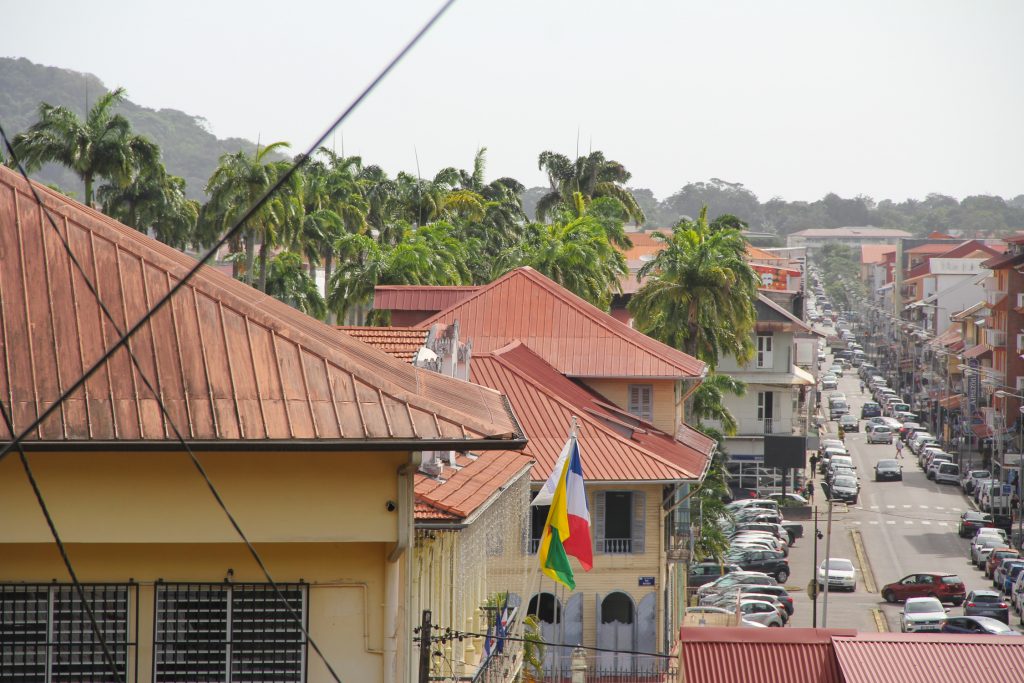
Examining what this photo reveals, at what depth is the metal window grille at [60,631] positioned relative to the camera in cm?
1054

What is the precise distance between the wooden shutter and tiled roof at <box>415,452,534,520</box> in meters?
16.8

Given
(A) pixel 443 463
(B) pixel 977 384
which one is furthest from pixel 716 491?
(B) pixel 977 384

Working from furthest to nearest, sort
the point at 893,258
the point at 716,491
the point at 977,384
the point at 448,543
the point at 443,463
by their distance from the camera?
the point at 893,258 → the point at 977,384 → the point at 716,491 → the point at 443,463 → the point at 448,543

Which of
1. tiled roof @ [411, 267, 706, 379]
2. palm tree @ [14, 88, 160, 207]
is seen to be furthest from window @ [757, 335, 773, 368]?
tiled roof @ [411, 267, 706, 379]

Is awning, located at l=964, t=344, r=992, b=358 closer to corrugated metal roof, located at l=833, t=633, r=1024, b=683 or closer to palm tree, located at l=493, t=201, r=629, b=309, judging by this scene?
palm tree, located at l=493, t=201, r=629, b=309

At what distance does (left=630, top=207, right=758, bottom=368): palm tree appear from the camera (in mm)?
51031

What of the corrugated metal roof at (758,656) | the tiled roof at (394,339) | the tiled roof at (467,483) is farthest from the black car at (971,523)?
the tiled roof at (467,483)

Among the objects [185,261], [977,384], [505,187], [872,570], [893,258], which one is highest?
[893,258]

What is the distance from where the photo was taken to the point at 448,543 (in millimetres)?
13664

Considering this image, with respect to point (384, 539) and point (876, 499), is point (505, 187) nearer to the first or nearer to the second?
point (876, 499)

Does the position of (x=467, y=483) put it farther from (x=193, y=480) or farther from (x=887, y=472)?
(x=887, y=472)

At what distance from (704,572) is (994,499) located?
2564cm

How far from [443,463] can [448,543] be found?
5.35 feet

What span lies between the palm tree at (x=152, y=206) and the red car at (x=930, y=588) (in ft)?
132
